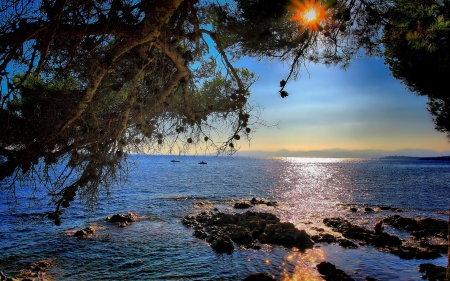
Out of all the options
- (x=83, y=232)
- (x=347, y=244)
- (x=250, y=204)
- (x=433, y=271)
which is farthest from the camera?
(x=250, y=204)

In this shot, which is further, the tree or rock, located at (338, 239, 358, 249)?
rock, located at (338, 239, 358, 249)

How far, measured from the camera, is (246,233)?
1420 cm

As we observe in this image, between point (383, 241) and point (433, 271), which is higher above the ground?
point (433, 271)

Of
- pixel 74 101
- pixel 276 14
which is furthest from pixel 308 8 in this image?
pixel 74 101

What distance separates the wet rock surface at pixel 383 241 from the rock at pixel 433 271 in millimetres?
1446

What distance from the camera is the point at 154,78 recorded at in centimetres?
566

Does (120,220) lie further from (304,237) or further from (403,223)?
(403,223)

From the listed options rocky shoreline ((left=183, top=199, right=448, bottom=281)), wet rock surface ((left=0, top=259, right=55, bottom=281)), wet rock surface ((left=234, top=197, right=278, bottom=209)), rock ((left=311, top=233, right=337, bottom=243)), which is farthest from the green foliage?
wet rock surface ((left=234, top=197, right=278, bottom=209))

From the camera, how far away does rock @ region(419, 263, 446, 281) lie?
8.88 m

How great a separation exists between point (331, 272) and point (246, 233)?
5.16m

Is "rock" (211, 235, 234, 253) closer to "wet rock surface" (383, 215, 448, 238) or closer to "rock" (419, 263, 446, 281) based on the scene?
"rock" (419, 263, 446, 281)

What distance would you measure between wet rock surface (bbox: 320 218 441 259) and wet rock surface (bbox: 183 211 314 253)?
129 centimetres

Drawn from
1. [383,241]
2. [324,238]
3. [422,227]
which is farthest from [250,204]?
[383,241]

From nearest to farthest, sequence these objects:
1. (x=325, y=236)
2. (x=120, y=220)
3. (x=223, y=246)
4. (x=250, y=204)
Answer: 1. (x=223, y=246)
2. (x=325, y=236)
3. (x=120, y=220)
4. (x=250, y=204)
